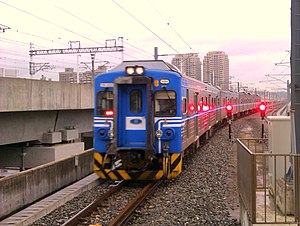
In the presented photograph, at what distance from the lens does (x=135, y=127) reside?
10586 mm

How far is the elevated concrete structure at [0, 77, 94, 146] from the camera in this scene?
11414mm

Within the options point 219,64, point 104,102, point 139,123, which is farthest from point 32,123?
point 219,64

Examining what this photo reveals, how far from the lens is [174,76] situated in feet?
34.4

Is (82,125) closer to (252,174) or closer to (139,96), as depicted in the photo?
(139,96)

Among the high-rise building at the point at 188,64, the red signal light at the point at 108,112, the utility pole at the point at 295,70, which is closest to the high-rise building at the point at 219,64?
the high-rise building at the point at 188,64

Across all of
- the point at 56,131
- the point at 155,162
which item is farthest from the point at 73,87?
the point at 155,162

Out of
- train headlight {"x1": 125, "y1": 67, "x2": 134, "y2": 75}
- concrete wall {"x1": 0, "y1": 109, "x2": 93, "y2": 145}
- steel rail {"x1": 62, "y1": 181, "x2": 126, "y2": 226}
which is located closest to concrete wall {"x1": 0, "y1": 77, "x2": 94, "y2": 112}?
concrete wall {"x1": 0, "y1": 109, "x2": 93, "y2": 145}

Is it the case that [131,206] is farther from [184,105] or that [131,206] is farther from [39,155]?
[39,155]

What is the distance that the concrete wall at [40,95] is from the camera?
11140 mm

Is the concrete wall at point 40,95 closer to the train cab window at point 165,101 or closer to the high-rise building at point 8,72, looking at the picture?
the high-rise building at point 8,72

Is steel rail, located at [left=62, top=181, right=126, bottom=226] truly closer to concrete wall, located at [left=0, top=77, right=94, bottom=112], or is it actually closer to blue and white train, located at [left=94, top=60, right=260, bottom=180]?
blue and white train, located at [left=94, top=60, right=260, bottom=180]

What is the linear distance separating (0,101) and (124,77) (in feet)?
11.2

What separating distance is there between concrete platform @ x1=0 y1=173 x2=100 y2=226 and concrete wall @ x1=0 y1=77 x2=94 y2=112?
3028 millimetres

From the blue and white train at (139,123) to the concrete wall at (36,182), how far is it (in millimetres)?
1307
